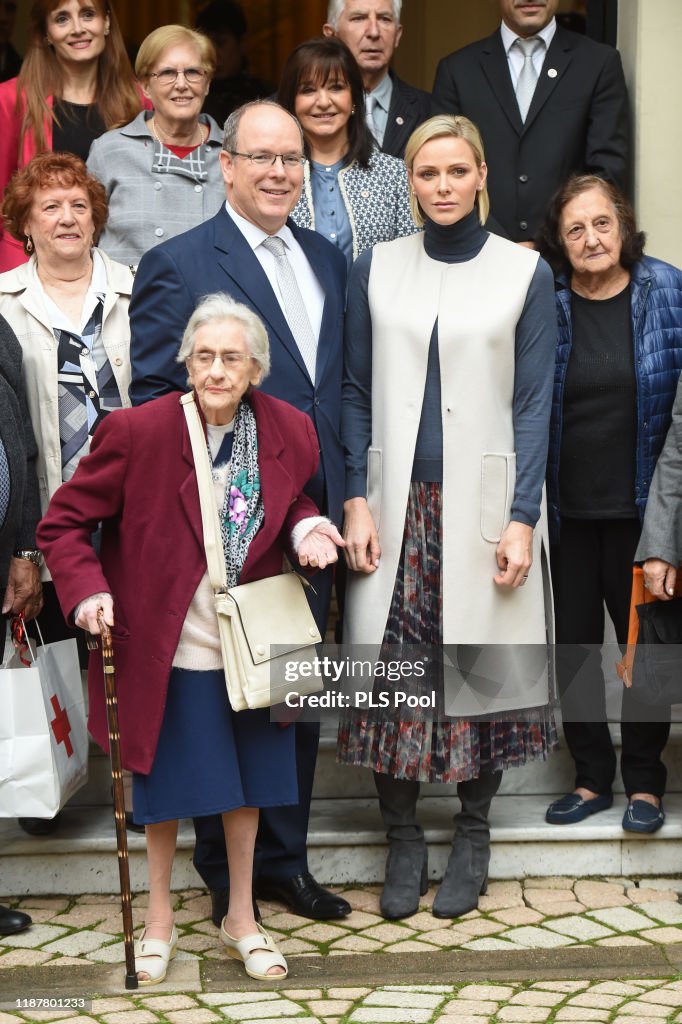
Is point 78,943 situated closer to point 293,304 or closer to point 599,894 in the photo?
point 599,894

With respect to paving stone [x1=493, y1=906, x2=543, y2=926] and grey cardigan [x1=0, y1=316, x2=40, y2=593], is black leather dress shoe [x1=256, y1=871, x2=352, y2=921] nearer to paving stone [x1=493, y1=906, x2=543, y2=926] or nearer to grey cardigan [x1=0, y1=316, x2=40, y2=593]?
paving stone [x1=493, y1=906, x2=543, y2=926]

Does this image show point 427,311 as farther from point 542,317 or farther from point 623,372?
point 623,372

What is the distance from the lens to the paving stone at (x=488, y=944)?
165 inches

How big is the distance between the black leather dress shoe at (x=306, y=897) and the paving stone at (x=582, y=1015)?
0.82 meters

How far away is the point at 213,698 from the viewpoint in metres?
3.85

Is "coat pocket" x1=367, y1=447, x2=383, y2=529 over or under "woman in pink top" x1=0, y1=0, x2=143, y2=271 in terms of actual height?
under

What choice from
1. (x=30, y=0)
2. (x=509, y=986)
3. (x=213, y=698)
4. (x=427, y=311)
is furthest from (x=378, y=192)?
(x=30, y=0)

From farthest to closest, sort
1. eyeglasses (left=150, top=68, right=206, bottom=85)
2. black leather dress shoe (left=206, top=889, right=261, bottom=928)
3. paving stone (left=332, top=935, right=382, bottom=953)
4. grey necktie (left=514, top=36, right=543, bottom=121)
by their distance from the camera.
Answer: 1. grey necktie (left=514, top=36, right=543, bottom=121)
2. eyeglasses (left=150, top=68, right=206, bottom=85)
3. black leather dress shoe (left=206, top=889, right=261, bottom=928)
4. paving stone (left=332, top=935, right=382, bottom=953)

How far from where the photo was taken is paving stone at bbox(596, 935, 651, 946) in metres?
4.21

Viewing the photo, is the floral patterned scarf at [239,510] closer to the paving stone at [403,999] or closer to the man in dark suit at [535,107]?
the paving stone at [403,999]

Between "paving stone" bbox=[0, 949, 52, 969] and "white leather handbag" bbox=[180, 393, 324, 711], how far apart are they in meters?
0.98

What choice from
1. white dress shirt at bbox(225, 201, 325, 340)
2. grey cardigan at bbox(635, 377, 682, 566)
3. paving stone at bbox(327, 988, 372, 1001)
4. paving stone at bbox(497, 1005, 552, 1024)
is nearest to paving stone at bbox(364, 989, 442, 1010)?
paving stone at bbox(327, 988, 372, 1001)

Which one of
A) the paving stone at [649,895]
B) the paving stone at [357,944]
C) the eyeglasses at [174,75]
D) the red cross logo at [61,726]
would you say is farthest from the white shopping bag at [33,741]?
the eyeglasses at [174,75]

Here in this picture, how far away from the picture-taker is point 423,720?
435 centimetres
